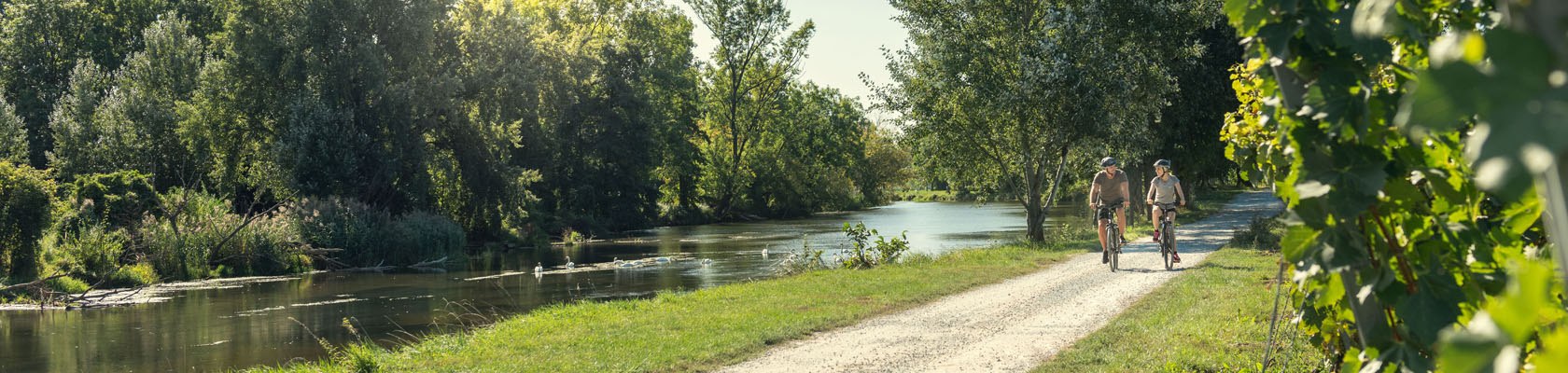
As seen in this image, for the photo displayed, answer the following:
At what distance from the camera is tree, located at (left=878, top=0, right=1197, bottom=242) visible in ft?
Answer: 75.0

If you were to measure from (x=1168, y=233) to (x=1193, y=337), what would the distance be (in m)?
7.89

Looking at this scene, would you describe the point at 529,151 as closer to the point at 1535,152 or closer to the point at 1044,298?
the point at 1044,298

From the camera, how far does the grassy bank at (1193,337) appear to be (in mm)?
7957

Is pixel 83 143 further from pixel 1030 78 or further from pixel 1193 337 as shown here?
pixel 1193 337

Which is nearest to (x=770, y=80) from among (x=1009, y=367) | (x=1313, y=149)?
(x=1009, y=367)

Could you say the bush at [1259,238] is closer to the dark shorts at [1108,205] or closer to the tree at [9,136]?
the dark shorts at [1108,205]

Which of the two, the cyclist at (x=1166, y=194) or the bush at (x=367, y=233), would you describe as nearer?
the cyclist at (x=1166, y=194)

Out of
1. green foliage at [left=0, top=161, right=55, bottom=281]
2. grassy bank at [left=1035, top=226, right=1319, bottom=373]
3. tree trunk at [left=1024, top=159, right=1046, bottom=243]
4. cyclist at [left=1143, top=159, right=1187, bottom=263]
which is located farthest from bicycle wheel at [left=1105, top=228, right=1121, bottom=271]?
green foliage at [left=0, top=161, right=55, bottom=281]

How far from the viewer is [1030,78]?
2272 cm

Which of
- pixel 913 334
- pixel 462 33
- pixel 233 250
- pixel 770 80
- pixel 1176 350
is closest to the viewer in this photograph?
pixel 1176 350

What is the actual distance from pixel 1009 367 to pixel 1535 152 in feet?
26.2

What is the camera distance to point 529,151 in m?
45.7

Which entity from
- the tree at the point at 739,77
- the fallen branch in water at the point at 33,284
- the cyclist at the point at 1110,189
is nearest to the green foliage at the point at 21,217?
the fallen branch in water at the point at 33,284

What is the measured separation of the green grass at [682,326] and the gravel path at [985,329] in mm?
411
